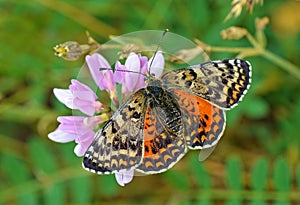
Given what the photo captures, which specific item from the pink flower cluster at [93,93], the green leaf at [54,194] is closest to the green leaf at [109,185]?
the green leaf at [54,194]

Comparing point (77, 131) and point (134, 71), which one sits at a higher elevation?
point (134, 71)

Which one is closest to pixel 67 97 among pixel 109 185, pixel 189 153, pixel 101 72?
pixel 101 72

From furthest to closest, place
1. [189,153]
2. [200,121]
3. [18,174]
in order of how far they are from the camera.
→ [189,153] → [18,174] → [200,121]

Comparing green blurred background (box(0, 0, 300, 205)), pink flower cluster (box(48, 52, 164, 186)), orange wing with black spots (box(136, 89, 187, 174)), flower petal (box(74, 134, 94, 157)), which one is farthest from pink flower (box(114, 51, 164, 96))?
green blurred background (box(0, 0, 300, 205))

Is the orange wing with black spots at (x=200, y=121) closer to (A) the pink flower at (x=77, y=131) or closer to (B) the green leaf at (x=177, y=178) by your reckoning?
(A) the pink flower at (x=77, y=131)

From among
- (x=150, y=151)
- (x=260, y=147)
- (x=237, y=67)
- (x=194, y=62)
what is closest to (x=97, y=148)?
(x=150, y=151)

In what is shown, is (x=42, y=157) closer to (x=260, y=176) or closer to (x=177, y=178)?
(x=177, y=178)
